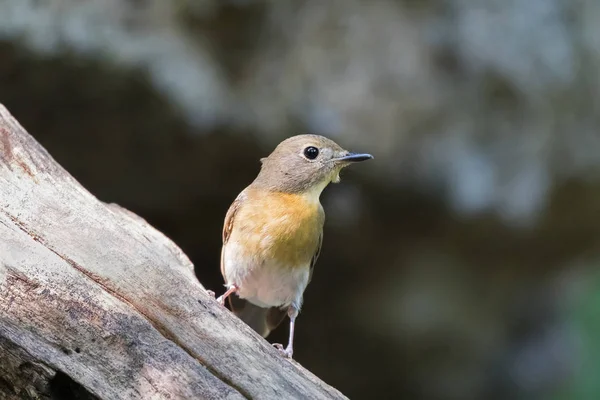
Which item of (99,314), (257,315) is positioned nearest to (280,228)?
(257,315)

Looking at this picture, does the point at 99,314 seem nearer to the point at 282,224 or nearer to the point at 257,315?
the point at 282,224

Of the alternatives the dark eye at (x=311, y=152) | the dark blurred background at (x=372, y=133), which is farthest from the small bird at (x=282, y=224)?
the dark blurred background at (x=372, y=133)

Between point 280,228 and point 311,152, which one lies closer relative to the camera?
point 280,228

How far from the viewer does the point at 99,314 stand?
2.76 m

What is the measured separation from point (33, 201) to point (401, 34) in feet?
12.8

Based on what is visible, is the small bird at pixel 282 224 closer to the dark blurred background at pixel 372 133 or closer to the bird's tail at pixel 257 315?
the bird's tail at pixel 257 315

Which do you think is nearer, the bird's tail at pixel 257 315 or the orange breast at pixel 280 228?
the orange breast at pixel 280 228

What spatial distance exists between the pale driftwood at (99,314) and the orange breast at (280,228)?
813mm

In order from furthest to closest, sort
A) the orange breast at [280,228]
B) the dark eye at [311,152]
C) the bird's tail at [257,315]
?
the bird's tail at [257,315]
the dark eye at [311,152]
the orange breast at [280,228]

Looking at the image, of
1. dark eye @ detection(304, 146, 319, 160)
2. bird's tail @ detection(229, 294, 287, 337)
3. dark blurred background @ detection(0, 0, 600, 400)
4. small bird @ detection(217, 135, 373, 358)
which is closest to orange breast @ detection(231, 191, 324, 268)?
small bird @ detection(217, 135, 373, 358)

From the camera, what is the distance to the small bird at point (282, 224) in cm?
407

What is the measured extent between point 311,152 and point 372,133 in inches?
78.6

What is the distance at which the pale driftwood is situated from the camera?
2.66 metres

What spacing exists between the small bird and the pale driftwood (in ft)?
2.72
